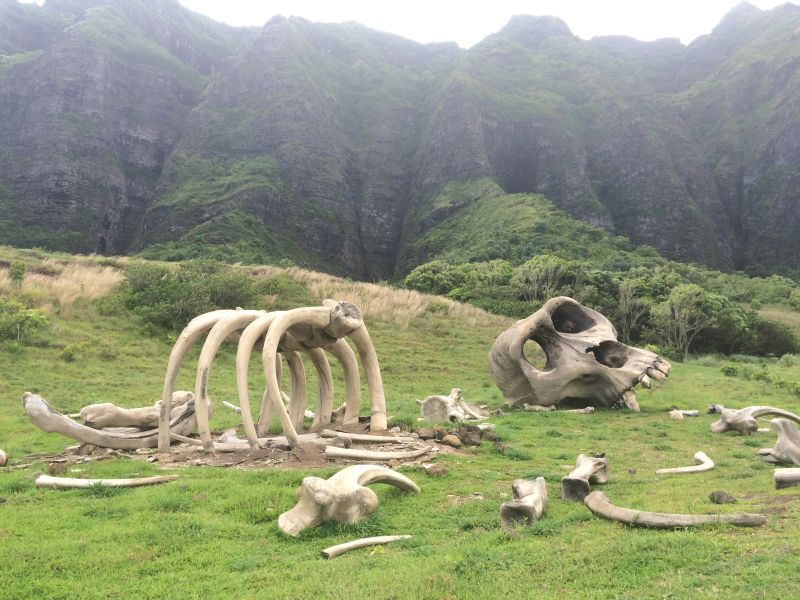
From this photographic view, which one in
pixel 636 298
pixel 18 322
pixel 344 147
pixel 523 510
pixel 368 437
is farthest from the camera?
pixel 344 147

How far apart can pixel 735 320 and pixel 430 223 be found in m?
54.0

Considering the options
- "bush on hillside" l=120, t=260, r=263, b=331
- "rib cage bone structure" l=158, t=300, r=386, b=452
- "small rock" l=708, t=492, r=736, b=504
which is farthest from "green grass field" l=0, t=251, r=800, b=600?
"bush on hillside" l=120, t=260, r=263, b=331

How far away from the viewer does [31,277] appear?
24141 mm

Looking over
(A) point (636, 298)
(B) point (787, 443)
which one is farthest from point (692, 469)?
(A) point (636, 298)

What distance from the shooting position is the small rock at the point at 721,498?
5.79 m

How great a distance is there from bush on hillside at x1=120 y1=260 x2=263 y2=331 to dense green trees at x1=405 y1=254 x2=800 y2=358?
16.9 metres

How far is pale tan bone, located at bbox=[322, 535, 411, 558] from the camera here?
193 inches

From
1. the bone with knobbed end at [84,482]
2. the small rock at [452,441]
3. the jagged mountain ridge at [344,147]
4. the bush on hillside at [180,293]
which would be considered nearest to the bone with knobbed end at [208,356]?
the bone with knobbed end at [84,482]

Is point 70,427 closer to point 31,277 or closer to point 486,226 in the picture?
point 31,277

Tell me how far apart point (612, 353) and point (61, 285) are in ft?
73.0

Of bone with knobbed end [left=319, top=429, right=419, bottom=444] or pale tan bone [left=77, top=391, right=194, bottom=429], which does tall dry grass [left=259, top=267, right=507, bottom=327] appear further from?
bone with knobbed end [left=319, top=429, right=419, bottom=444]

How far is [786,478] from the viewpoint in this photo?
6199 mm

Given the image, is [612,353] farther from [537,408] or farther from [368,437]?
[368,437]

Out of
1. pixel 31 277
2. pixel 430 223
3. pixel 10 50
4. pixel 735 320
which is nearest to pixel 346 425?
pixel 31 277
